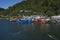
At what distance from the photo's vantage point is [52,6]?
473ft

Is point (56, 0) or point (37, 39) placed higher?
point (56, 0)

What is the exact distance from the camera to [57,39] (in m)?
34.7

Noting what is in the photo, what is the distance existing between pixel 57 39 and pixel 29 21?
5331 centimetres

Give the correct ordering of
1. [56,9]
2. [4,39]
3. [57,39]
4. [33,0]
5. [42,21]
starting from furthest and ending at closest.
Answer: [33,0] → [56,9] → [42,21] → [4,39] → [57,39]

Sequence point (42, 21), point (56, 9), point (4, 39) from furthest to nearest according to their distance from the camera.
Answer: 1. point (56, 9)
2. point (42, 21)
3. point (4, 39)

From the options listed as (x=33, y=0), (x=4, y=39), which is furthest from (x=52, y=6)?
(x=4, y=39)

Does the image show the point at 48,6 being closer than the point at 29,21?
No

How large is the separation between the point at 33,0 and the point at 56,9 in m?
63.2

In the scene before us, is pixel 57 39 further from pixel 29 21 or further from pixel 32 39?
pixel 29 21

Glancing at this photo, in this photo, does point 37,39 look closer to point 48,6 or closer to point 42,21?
point 42,21

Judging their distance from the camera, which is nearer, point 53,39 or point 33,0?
point 53,39

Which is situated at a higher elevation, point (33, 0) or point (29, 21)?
point (33, 0)

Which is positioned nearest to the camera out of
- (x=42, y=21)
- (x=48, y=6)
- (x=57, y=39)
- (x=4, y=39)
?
(x=57, y=39)

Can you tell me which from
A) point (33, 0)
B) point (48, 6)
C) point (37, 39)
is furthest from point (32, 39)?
point (33, 0)
